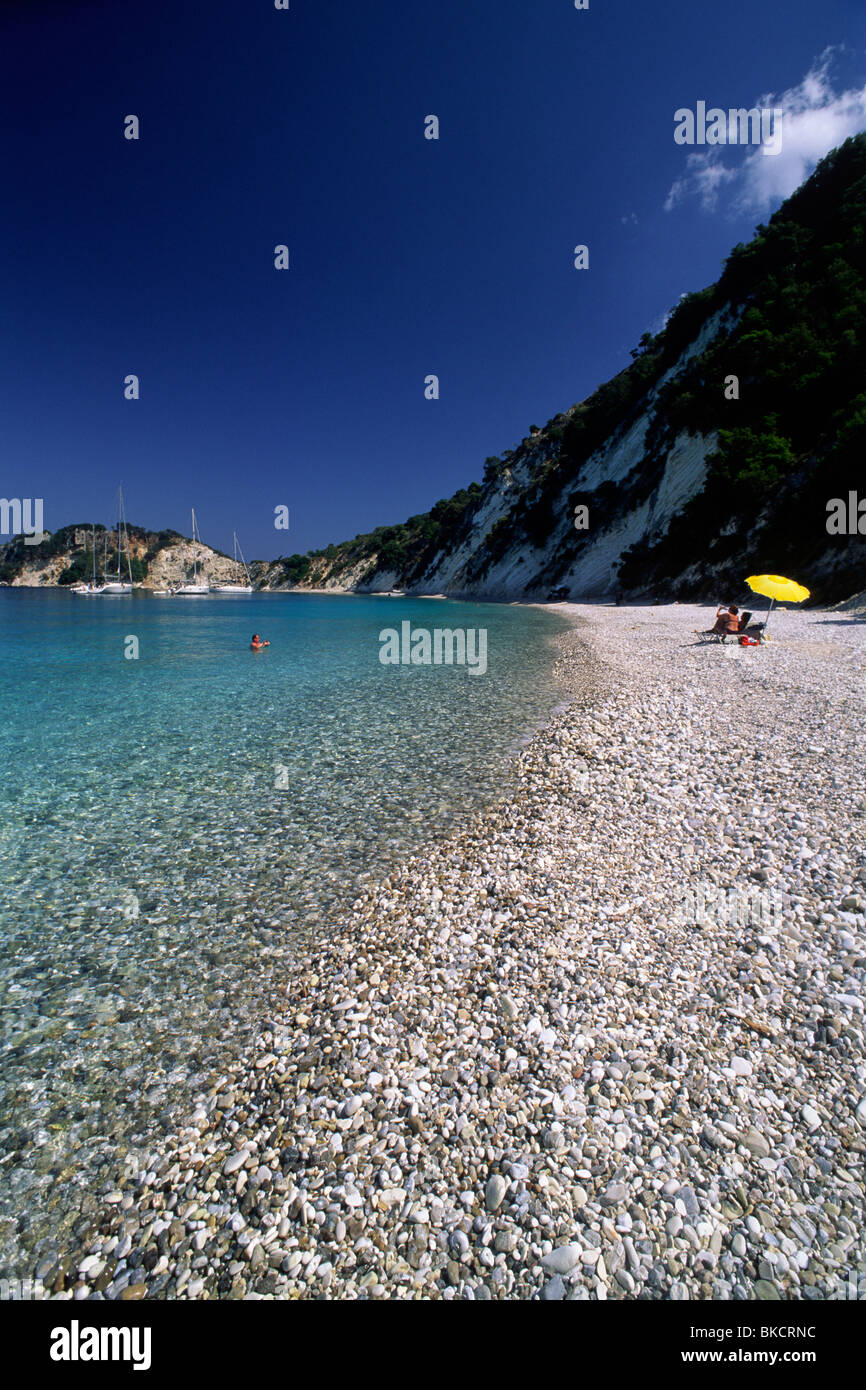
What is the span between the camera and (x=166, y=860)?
27.4 ft

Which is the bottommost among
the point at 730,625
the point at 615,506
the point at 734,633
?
the point at 734,633

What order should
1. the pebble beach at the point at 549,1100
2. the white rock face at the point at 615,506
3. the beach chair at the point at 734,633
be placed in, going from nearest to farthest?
the pebble beach at the point at 549,1100
the beach chair at the point at 734,633
the white rock face at the point at 615,506

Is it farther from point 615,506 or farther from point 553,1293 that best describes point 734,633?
point 615,506

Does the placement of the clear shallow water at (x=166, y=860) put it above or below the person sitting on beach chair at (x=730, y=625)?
below

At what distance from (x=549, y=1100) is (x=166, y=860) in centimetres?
653

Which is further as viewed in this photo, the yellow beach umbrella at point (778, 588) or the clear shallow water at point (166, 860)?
the yellow beach umbrella at point (778, 588)

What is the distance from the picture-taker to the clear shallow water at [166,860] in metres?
4.47

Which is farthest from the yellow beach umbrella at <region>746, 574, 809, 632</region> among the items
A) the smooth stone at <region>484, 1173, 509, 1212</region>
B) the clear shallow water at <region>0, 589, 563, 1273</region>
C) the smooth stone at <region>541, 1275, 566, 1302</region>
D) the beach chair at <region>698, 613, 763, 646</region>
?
the smooth stone at <region>541, 1275, 566, 1302</region>

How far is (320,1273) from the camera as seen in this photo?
3.09 meters

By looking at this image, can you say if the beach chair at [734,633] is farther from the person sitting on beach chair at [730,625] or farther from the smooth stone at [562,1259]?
the smooth stone at [562,1259]

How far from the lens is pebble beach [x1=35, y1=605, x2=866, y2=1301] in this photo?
122 inches

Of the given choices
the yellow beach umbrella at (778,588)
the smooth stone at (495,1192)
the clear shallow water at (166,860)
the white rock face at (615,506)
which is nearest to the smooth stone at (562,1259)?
the smooth stone at (495,1192)

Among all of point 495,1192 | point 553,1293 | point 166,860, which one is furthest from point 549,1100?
point 166,860

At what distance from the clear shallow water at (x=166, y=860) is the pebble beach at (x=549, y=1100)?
0.48 meters
